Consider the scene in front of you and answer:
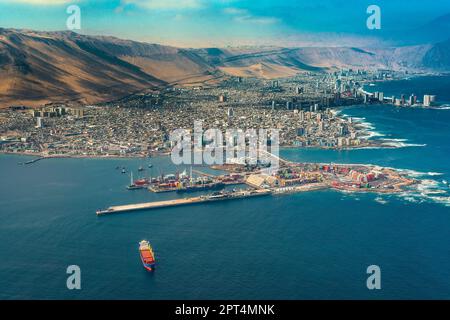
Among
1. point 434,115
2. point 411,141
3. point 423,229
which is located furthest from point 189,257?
point 434,115

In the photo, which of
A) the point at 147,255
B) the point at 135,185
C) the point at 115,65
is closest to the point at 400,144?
the point at 135,185

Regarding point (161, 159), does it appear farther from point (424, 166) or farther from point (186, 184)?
point (424, 166)

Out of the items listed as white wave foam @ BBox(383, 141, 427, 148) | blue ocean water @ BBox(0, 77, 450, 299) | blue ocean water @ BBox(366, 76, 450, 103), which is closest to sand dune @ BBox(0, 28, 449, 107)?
blue ocean water @ BBox(366, 76, 450, 103)

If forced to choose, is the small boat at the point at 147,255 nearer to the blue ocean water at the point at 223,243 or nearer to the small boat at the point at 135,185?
the blue ocean water at the point at 223,243

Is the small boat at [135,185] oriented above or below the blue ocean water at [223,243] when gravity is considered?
above

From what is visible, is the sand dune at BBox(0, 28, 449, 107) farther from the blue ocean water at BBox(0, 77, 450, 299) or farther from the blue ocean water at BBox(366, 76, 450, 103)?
the blue ocean water at BBox(0, 77, 450, 299)

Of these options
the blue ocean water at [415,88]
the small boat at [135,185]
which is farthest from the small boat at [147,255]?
the blue ocean water at [415,88]
